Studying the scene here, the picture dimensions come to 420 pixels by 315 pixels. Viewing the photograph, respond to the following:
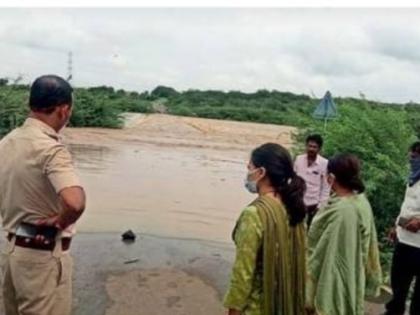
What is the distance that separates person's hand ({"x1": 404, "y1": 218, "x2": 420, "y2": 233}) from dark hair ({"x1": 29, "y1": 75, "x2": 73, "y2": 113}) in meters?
3.62

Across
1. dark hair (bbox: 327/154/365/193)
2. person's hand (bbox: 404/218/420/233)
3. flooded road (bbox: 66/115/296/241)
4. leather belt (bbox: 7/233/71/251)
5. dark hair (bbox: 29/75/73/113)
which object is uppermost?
dark hair (bbox: 29/75/73/113)

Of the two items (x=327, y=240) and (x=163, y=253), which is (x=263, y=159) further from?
(x=163, y=253)

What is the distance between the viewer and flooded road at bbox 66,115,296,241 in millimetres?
11859

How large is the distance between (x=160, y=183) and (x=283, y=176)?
579 inches

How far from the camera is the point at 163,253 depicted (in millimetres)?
9117

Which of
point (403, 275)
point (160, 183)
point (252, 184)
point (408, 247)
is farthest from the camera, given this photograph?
point (160, 183)

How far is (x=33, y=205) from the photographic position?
10.6 feet

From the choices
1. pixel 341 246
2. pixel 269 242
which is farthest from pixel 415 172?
pixel 269 242

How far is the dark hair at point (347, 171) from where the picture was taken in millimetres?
4305

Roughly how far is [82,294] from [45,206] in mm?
3748

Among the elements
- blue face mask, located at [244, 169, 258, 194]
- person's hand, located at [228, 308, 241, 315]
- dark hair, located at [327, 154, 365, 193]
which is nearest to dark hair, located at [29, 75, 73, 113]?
blue face mask, located at [244, 169, 258, 194]

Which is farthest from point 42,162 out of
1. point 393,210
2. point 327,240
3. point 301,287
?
point 393,210

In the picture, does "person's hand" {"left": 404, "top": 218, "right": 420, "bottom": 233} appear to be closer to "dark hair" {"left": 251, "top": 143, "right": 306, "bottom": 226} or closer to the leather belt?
"dark hair" {"left": 251, "top": 143, "right": 306, "bottom": 226}

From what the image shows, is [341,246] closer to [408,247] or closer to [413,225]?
[413,225]
